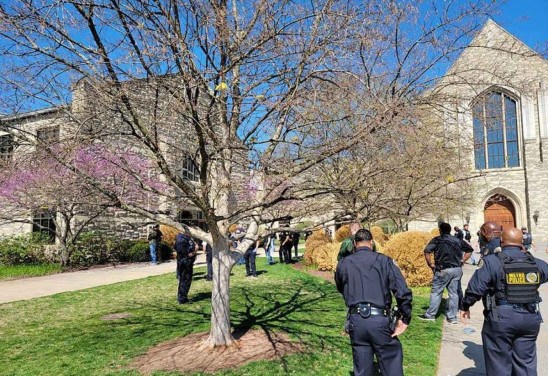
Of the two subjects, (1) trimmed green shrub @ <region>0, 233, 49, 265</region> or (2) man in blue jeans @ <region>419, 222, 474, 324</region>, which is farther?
(1) trimmed green shrub @ <region>0, 233, 49, 265</region>

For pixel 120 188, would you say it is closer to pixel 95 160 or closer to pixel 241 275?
pixel 95 160

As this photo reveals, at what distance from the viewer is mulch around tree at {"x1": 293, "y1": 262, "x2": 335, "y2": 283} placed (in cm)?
1281

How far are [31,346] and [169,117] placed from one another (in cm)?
426

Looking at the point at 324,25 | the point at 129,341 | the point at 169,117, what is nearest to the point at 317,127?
the point at 324,25

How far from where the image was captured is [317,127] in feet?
18.8

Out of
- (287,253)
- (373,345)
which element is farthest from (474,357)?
(287,253)

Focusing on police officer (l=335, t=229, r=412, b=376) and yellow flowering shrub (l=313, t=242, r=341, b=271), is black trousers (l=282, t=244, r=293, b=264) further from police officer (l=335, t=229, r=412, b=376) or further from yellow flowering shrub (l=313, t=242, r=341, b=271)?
police officer (l=335, t=229, r=412, b=376)

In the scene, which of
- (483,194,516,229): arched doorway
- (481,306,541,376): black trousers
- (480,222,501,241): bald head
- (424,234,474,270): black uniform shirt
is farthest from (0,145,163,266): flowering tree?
(483,194,516,229): arched doorway

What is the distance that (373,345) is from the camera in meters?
3.64

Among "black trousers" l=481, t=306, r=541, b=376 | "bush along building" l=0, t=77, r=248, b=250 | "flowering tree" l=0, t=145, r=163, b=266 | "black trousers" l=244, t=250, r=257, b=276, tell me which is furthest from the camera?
"black trousers" l=244, t=250, r=257, b=276

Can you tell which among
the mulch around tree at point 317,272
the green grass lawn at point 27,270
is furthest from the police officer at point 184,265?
the green grass lawn at point 27,270

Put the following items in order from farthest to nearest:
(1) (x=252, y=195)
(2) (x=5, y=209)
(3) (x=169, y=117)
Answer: (2) (x=5, y=209) → (1) (x=252, y=195) → (3) (x=169, y=117)

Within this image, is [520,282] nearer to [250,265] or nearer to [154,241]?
[250,265]

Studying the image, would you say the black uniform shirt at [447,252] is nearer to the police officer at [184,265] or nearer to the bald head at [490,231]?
the bald head at [490,231]
